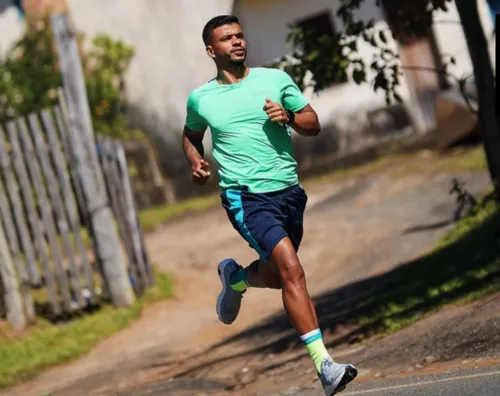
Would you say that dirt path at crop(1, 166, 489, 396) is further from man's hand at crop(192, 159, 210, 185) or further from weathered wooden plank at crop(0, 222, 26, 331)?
man's hand at crop(192, 159, 210, 185)

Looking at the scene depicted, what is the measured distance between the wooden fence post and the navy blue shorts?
19.1ft

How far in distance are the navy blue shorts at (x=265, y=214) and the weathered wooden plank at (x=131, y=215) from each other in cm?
616

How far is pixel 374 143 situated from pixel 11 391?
1312 cm

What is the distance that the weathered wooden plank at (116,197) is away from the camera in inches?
486

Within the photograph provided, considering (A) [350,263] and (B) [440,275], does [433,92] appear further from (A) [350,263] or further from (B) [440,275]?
(B) [440,275]

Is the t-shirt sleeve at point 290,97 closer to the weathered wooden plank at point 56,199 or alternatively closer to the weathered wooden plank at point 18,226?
the weathered wooden plank at point 56,199

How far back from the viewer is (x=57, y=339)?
1140 centimetres

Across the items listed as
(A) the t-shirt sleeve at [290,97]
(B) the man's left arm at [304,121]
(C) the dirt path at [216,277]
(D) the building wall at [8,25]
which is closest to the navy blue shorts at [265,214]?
(B) the man's left arm at [304,121]

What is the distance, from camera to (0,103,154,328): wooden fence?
39.3 feet

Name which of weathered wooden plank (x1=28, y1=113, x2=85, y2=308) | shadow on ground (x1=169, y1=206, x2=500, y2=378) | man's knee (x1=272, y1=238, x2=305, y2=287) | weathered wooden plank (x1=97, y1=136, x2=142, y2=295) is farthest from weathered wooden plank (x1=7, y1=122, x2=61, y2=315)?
man's knee (x1=272, y1=238, x2=305, y2=287)

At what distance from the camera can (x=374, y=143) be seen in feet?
71.5

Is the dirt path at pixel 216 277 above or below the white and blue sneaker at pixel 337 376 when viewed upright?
below

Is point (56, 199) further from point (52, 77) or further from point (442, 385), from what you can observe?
point (52, 77)

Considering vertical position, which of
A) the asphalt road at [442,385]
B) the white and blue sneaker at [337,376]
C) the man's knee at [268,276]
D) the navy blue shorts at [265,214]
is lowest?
the asphalt road at [442,385]
